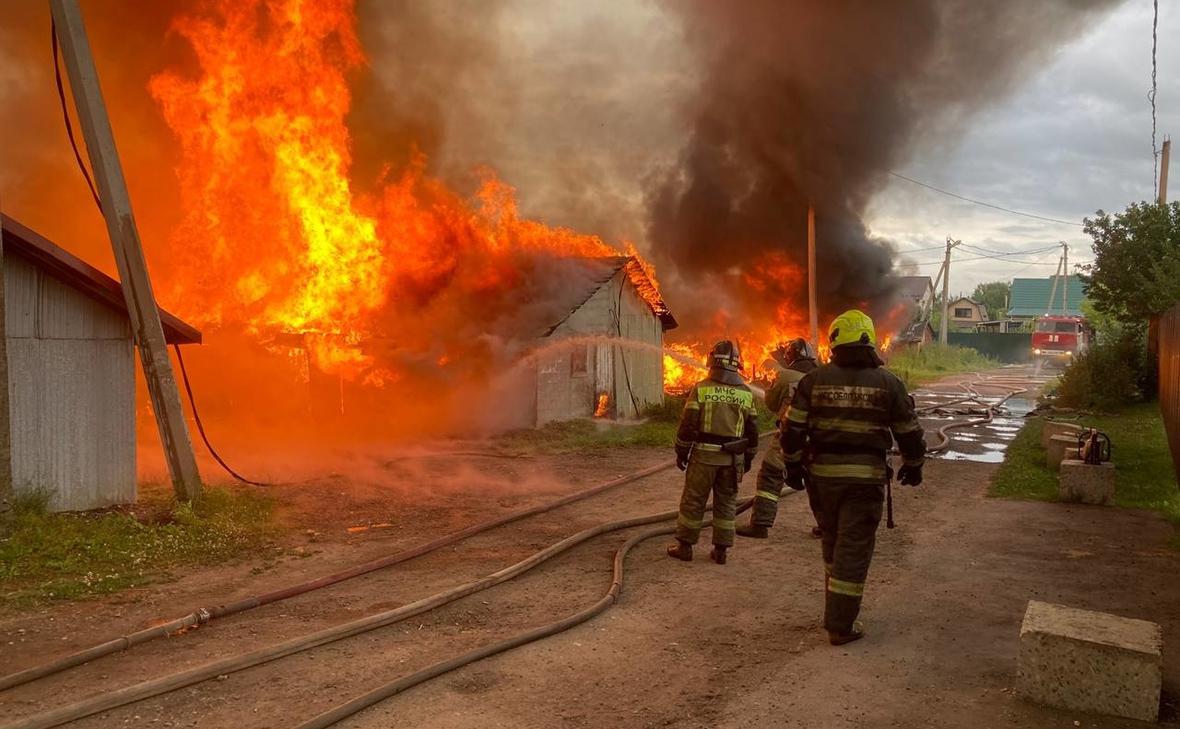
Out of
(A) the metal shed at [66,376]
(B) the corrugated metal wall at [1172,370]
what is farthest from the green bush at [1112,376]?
(A) the metal shed at [66,376]

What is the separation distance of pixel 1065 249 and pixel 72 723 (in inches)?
3088

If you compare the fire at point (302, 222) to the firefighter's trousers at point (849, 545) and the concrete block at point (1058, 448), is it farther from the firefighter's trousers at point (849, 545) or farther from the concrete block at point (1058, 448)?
the firefighter's trousers at point (849, 545)

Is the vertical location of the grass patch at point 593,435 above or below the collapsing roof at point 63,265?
below

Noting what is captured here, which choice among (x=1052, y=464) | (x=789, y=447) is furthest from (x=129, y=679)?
(x=1052, y=464)

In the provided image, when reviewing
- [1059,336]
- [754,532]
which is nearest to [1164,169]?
[1059,336]

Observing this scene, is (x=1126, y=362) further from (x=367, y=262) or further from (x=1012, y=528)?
(x=367, y=262)

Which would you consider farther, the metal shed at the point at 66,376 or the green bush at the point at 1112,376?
the green bush at the point at 1112,376

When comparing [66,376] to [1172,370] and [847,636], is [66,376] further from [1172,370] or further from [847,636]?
[1172,370]

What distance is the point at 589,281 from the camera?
1756cm

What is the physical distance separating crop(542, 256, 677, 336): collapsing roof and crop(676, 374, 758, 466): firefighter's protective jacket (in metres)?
9.32

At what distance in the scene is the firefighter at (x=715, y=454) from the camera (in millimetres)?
7016

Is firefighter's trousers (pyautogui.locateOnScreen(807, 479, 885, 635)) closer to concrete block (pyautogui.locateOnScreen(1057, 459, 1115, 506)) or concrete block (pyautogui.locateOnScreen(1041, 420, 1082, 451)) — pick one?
concrete block (pyautogui.locateOnScreen(1057, 459, 1115, 506))

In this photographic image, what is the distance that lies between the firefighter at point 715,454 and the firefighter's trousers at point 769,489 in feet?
2.37

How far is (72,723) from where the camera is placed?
3879mm
